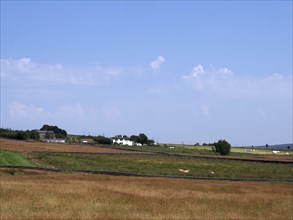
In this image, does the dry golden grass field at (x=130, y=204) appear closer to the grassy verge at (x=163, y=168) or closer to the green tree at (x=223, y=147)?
the grassy verge at (x=163, y=168)

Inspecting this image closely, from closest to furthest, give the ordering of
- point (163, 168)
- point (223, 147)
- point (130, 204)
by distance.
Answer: point (130, 204) → point (163, 168) → point (223, 147)

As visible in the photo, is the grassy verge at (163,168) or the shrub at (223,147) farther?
the shrub at (223,147)

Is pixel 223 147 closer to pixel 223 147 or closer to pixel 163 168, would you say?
pixel 223 147

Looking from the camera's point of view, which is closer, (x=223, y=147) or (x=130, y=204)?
(x=130, y=204)

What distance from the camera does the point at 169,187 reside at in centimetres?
3856

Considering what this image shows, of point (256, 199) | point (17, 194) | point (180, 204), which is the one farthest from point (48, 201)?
point (256, 199)

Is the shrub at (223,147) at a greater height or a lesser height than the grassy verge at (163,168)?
greater

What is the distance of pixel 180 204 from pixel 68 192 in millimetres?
6505

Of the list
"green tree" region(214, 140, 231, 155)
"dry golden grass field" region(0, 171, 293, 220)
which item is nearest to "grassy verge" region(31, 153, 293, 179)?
"dry golden grass field" region(0, 171, 293, 220)

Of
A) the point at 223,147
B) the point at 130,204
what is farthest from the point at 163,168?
the point at 223,147

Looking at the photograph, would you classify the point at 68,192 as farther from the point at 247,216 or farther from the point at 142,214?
the point at 247,216

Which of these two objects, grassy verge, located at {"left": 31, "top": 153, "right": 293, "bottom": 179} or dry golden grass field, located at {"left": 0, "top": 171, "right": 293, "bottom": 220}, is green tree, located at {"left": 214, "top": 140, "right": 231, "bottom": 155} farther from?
dry golden grass field, located at {"left": 0, "top": 171, "right": 293, "bottom": 220}

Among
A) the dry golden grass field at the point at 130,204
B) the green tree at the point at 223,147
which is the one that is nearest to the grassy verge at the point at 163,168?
the dry golden grass field at the point at 130,204

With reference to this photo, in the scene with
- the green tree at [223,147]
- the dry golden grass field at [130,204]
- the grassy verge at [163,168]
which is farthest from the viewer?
the green tree at [223,147]
